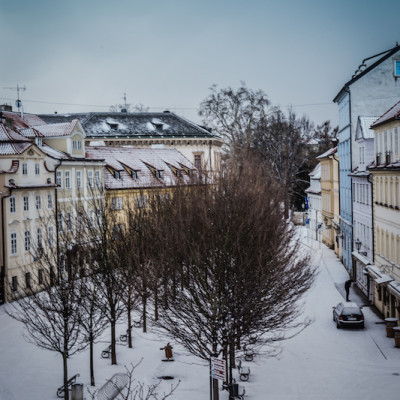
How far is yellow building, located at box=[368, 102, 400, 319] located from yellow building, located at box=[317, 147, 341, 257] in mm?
19121

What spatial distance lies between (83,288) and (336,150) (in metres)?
37.2

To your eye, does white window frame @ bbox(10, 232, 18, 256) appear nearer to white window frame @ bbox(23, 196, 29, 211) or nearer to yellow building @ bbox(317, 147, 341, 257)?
white window frame @ bbox(23, 196, 29, 211)

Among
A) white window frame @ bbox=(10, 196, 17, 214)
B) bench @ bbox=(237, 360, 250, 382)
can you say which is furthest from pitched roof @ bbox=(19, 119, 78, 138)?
bench @ bbox=(237, 360, 250, 382)

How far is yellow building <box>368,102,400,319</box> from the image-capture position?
30250 millimetres

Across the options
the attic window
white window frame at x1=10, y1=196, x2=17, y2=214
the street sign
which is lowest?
the street sign

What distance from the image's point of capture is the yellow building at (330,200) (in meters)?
56.0

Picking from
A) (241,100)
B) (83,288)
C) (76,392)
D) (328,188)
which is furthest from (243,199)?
(241,100)

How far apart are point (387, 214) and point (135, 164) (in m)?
29.4

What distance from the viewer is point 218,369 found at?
1741 cm

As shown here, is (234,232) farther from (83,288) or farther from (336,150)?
(336,150)

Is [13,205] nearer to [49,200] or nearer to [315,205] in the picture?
[49,200]

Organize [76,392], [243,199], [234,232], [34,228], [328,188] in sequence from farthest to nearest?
[328,188] < [34,228] < [243,199] < [234,232] < [76,392]

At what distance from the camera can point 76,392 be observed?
2058 centimetres

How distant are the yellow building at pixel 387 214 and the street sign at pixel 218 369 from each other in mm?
13377
